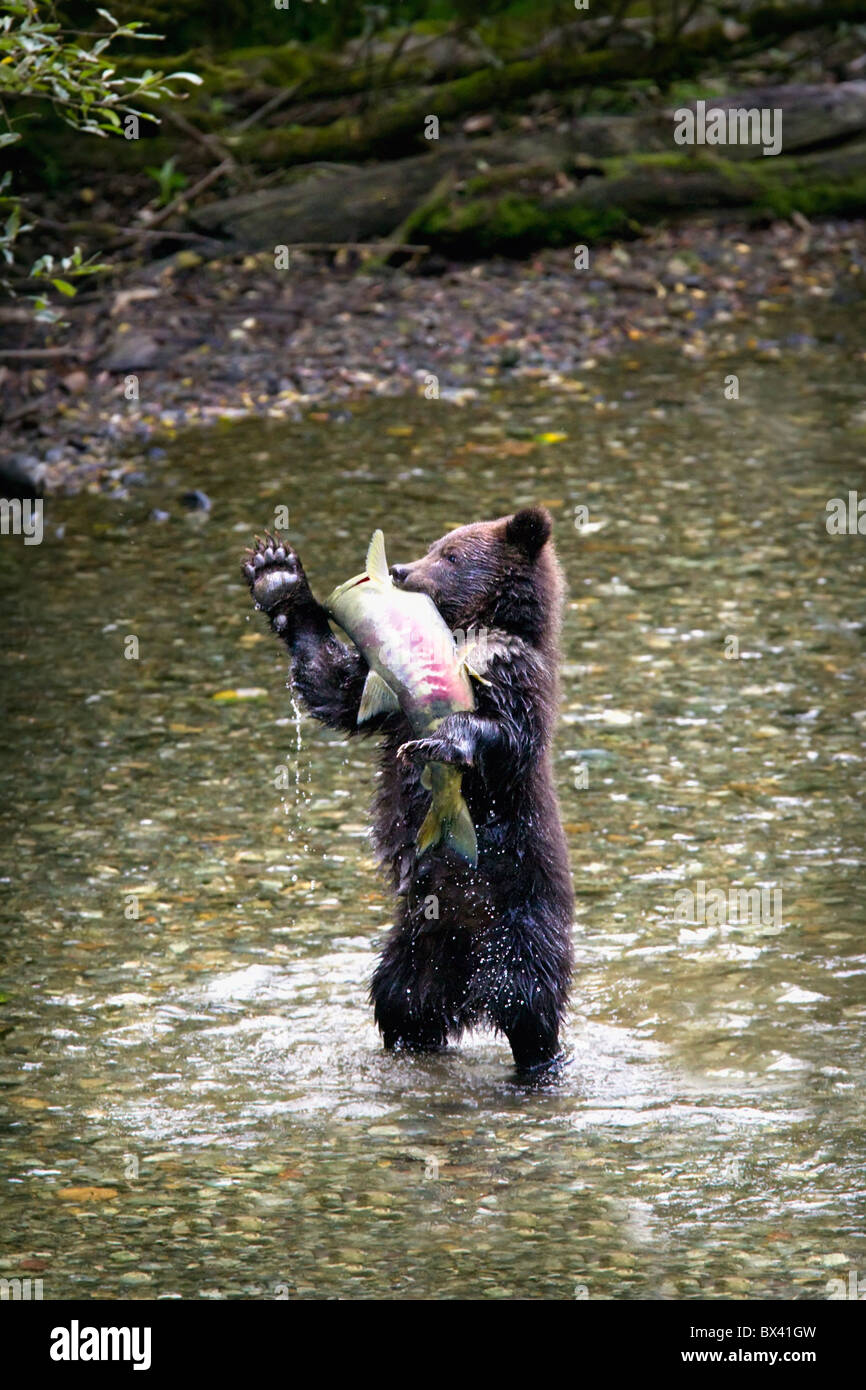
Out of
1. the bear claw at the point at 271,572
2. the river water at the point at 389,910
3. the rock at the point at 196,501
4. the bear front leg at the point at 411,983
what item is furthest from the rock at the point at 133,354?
the bear front leg at the point at 411,983

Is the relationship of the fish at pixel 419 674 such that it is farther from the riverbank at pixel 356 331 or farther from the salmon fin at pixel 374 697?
the riverbank at pixel 356 331

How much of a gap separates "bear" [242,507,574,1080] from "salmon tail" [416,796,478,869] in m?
0.21

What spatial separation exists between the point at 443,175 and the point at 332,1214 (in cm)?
1188

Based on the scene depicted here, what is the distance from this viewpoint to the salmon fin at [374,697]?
525cm

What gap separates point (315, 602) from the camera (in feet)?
18.9

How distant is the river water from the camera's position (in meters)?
4.57

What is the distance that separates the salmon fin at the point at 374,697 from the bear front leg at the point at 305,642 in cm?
41

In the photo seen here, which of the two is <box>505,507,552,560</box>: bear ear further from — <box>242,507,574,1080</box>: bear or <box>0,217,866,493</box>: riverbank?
<box>0,217,866,493</box>: riverbank

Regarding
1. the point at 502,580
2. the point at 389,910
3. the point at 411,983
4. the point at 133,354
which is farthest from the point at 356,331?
the point at 411,983

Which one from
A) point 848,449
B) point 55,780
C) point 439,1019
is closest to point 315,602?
point 439,1019

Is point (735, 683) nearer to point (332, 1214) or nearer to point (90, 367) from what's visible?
point (332, 1214)

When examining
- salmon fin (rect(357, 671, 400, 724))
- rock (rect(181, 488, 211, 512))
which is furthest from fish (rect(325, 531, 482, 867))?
rock (rect(181, 488, 211, 512))

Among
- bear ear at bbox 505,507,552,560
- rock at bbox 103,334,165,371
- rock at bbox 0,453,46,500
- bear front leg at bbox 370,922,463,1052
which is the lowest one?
bear front leg at bbox 370,922,463,1052

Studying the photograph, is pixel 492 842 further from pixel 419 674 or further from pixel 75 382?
pixel 75 382
